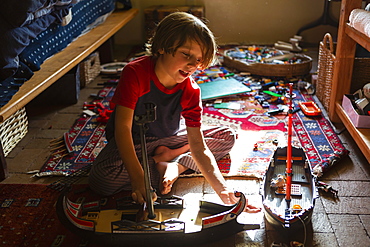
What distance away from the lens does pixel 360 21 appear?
175 cm

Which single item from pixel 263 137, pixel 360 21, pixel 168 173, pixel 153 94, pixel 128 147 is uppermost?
pixel 360 21

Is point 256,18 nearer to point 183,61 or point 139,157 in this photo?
point 139,157

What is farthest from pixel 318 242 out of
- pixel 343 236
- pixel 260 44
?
pixel 260 44

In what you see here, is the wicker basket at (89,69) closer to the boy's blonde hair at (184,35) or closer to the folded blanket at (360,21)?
the boy's blonde hair at (184,35)

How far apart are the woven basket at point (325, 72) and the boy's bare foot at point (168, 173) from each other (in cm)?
102

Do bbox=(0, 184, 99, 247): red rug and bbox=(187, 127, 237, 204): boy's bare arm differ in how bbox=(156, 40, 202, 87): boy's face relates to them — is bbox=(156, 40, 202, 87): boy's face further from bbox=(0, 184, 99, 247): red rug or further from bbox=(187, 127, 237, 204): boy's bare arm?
bbox=(0, 184, 99, 247): red rug

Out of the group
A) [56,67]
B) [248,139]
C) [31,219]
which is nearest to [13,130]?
[56,67]

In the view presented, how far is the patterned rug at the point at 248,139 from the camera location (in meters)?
1.78

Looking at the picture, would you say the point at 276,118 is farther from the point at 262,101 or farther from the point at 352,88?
the point at 352,88

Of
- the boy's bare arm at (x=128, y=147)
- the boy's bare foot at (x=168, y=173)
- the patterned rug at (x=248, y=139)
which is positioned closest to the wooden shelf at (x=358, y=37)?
the patterned rug at (x=248, y=139)

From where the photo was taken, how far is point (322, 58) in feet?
7.80

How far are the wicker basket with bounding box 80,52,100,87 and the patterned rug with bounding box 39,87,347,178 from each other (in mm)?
330

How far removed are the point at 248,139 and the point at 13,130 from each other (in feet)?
3.59

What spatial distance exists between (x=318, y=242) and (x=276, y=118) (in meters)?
1.05
